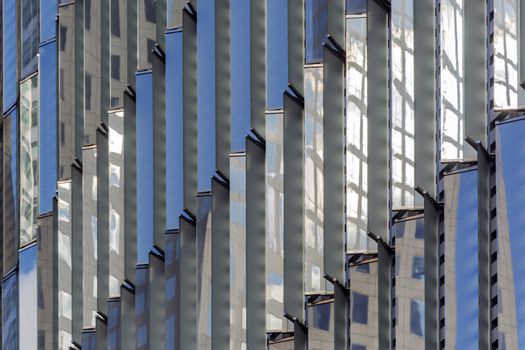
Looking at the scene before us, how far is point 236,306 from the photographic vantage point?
70.4 feet

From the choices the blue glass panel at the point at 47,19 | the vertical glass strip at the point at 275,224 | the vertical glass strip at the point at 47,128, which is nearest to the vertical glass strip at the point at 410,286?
the vertical glass strip at the point at 275,224

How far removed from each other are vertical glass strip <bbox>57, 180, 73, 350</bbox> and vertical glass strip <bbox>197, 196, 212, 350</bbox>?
6.13 meters

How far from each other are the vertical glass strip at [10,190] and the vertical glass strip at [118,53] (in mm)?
6175

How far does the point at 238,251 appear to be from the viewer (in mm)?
21438

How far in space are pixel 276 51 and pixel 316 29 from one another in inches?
45.4

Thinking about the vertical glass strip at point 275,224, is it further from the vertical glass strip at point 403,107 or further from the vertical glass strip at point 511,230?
the vertical glass strip at point 511,230

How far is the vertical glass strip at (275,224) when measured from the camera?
2003 cm

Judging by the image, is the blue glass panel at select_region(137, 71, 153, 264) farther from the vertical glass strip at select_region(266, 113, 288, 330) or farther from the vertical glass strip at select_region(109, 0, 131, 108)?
the vertical glass strip at select_region(266, 113, 288, 330)

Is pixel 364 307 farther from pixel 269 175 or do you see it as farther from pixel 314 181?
pixel 269 175

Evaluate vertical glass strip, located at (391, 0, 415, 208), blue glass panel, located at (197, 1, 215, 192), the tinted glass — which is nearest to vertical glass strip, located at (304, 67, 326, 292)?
vertical glass strip, located at (391, 0, 415, 208)

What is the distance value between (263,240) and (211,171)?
2040 mm

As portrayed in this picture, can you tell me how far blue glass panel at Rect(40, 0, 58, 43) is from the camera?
3042cm

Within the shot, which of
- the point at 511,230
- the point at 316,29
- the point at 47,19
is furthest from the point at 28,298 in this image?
the point at 511,230

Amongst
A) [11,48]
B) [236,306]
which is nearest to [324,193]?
[236,306]
